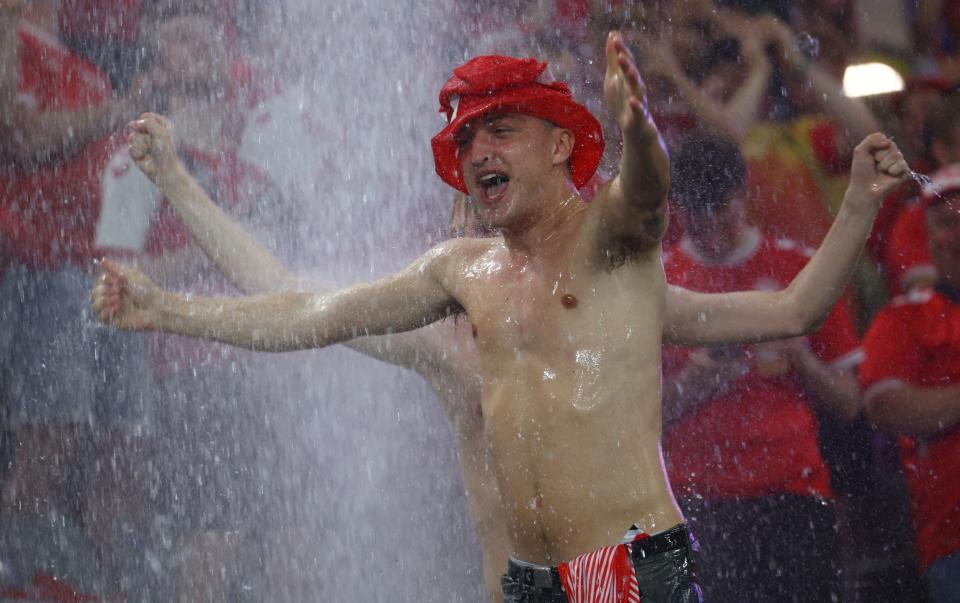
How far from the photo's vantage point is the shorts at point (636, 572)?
2012 millimetres

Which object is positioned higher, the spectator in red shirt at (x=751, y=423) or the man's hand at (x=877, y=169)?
the man's hand at (x=877, y=169)

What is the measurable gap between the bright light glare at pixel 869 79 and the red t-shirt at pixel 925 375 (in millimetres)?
725

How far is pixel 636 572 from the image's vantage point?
2.02 metres

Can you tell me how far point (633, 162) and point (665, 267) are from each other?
5.44 ft

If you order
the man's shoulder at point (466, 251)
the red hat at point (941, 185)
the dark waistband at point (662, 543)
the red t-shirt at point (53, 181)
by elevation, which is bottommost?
the dark waistband at point (662, 543)

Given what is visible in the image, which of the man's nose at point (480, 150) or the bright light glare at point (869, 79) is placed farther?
the bright light glare at point (869, 79)

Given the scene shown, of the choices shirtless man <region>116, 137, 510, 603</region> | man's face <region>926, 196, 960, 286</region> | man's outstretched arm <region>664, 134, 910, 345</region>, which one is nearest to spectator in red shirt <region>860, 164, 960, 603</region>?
man's face <region>926, 196, 960, 286</region>

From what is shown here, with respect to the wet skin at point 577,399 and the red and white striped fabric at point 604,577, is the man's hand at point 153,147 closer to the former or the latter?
the wet skin at point 577,399

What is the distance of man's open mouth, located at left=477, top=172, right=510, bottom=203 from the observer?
2270 mm

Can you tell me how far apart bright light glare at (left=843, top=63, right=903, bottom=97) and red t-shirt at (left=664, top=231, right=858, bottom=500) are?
564 millimetres

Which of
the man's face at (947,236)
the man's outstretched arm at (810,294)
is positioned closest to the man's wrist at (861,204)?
the man's outstretched arm at (810,294)

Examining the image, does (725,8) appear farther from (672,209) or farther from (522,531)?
(522,531)

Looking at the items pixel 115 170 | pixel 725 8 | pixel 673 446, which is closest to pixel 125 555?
pixel 115 170

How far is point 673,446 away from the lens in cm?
341
